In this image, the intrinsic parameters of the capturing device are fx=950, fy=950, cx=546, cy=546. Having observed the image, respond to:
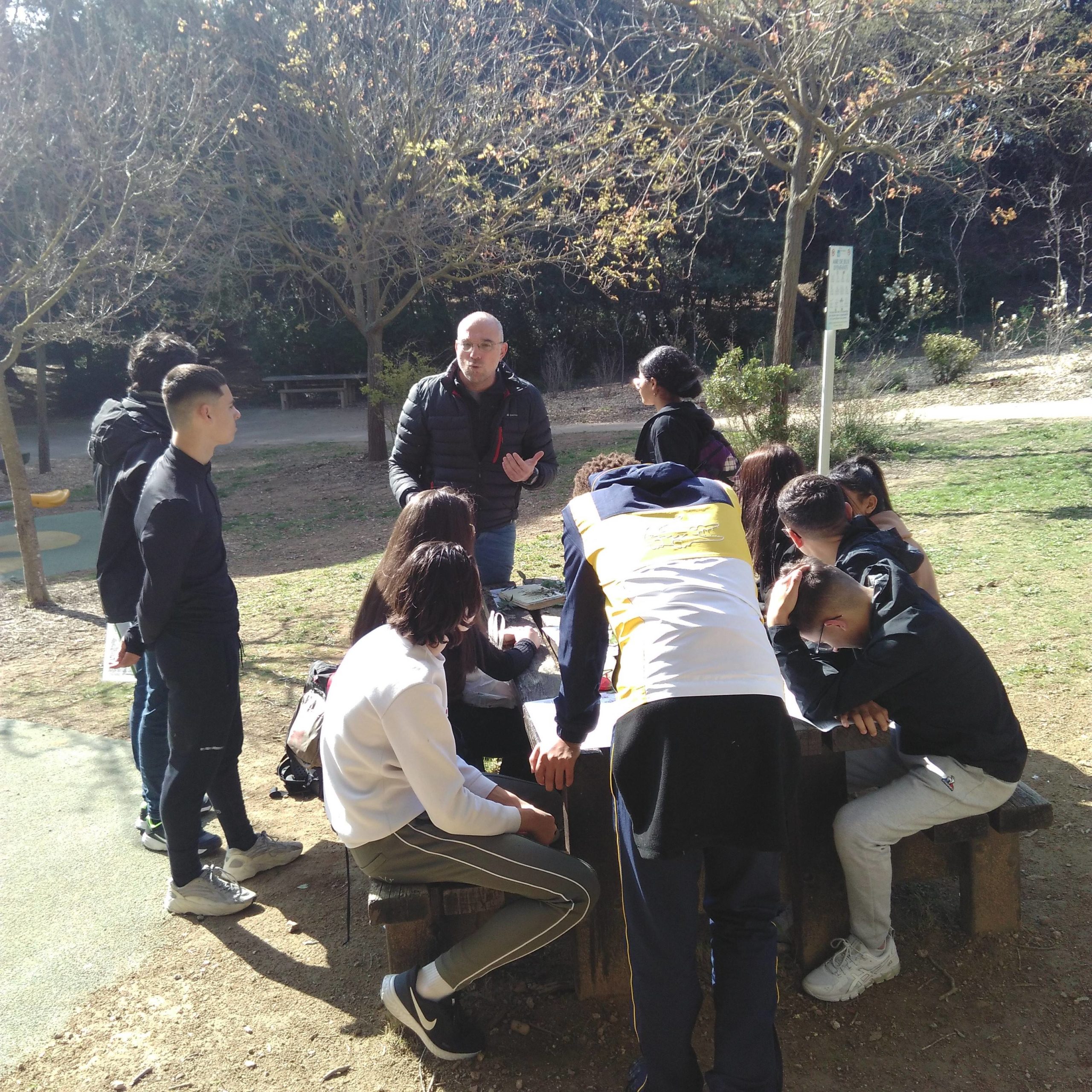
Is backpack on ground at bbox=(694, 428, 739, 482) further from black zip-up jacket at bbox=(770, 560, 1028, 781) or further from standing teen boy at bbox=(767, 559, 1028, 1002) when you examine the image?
black zip-up jacket at bbox=(770, 560, 1028, 781)

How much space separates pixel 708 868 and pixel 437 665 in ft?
2.55

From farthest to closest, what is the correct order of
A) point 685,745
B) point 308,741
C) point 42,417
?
point 42,417 → point 308,741 → point 685,745

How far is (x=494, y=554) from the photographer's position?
4340mm

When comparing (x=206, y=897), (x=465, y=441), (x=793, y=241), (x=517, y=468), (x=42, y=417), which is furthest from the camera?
(x=42, y=417)

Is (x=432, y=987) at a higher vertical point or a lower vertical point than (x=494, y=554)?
lower

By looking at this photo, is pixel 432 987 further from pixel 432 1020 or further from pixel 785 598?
pixel 785 598

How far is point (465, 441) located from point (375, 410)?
9874mm

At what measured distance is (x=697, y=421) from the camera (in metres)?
3.94

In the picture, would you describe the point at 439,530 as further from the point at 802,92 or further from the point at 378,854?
the point at 802,92

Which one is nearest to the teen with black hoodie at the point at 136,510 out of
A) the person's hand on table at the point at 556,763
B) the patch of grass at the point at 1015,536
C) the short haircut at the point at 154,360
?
the short haircut at the point at 154,360

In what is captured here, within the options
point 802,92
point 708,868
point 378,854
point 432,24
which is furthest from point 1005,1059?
point 432,24

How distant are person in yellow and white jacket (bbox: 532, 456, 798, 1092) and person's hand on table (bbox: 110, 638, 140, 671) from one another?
164cm

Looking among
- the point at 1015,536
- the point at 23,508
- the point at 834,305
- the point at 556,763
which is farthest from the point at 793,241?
the point at 556,763

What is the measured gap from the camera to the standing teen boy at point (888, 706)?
2398 mm
